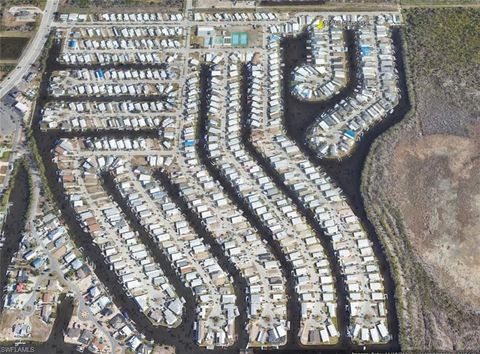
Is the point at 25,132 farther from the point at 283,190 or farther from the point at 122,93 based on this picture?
the point at 283,190

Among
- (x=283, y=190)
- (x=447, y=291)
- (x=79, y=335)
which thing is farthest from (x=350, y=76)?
(x=79, y=335)

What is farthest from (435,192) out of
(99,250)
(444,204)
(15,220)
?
(15,220)

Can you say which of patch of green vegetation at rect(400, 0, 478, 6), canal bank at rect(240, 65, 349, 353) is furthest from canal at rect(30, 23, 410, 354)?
patch of green vegetation at rect(400, 0, 478, 6)

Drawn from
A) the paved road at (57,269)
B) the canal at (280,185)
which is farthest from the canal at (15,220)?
the canal at (280,185)

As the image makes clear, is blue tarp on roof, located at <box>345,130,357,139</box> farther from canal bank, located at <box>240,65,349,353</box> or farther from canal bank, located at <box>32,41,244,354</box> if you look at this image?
canal bank, located at <box>32,41,244,354</box>

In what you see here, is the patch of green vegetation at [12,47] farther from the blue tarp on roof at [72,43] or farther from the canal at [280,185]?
the blue tarp on roof at [72,43]

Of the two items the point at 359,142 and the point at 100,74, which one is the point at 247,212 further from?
the point at 100,74
